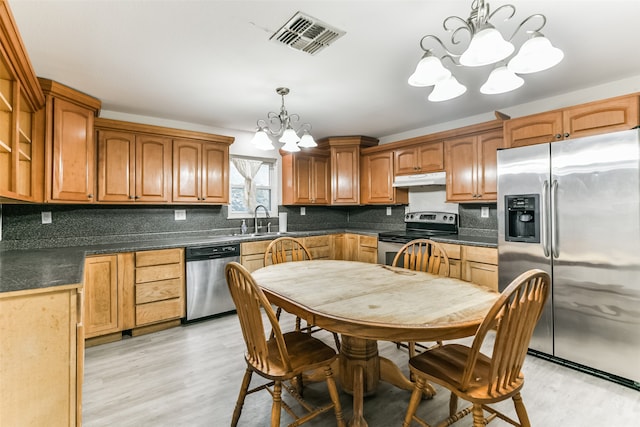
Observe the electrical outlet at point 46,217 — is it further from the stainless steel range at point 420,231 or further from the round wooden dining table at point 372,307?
the stainless steel range at point 420,231

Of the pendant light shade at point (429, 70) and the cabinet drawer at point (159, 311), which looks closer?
the pendant light shade at point (429, 70)

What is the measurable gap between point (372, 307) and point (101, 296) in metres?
2.66

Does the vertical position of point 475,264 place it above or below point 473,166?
below

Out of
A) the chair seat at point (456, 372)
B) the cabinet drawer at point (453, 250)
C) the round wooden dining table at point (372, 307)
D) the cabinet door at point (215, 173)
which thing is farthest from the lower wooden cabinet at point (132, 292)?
the cabinet drawer at point (453, 250)

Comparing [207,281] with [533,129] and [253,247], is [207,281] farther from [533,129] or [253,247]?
[533,129]

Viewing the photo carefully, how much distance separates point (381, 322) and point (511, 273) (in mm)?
2008

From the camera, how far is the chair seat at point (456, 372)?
134 cm

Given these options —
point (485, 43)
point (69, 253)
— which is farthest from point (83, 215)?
point (485, 43)

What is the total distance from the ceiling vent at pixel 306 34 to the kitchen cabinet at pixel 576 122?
203 centimetres

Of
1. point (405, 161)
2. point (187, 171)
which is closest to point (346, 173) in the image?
point (405, 161)

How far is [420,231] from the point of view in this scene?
4.36 metres

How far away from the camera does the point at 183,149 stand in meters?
3.71

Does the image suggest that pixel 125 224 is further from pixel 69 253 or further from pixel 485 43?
pixel 485 43

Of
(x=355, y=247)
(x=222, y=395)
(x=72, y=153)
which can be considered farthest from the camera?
(x=355, y=247)
